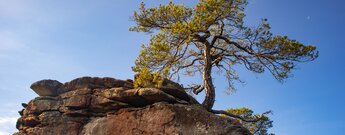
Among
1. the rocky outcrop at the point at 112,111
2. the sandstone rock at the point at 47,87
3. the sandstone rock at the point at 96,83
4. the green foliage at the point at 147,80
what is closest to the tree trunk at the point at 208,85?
the rocky outcrop at the point at 112,111

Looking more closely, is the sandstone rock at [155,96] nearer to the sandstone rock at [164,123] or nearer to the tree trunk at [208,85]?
the sandstone rock at [164,123]

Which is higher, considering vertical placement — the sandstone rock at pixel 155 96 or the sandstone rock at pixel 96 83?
the sandstone rock at pixel 96 83

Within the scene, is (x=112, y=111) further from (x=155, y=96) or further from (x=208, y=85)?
(x=208, y=85)

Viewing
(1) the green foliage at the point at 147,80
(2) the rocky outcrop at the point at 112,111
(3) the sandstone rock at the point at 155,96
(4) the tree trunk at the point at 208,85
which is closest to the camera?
(2) the rocky outcrop at the point at 112,111

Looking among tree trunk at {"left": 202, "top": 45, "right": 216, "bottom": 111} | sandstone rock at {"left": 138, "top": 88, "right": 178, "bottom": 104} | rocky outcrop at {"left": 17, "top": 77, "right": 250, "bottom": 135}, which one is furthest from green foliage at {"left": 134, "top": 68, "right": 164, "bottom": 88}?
tree trunk at {"left": 202, "top": 45, "right": 216, "bottom": 111}

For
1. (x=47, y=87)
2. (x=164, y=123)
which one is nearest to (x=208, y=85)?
(x=164, y=123)

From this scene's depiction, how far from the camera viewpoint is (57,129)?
18.7 metres

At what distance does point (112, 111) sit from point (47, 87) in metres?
5.24

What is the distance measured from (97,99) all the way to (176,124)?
5883mm

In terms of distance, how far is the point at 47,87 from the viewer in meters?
20.7

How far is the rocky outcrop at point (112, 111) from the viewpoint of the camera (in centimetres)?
1641

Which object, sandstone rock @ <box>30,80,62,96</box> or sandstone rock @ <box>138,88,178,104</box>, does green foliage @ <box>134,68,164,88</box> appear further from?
sandstone rock @ <box>30,80,62,96</box>

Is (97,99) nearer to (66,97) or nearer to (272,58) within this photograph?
(66,97)

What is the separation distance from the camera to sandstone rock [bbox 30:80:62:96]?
20.6 m
